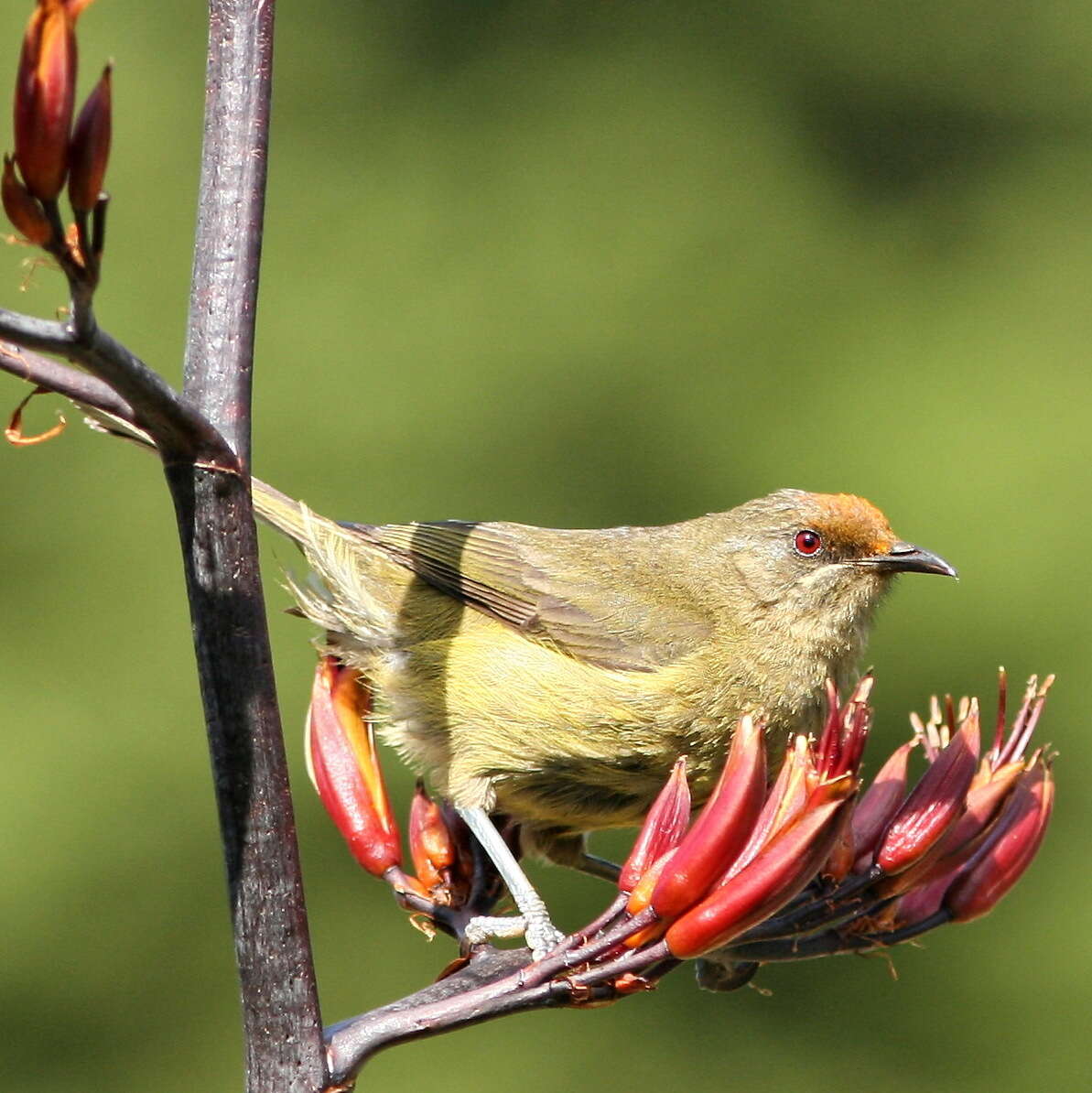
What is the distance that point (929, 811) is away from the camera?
7.56ft

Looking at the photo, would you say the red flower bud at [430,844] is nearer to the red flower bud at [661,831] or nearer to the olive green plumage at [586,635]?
the olive green plumage at [586,635]

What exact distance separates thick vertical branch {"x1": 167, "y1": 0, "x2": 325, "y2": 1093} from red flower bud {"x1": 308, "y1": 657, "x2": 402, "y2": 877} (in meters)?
0.57

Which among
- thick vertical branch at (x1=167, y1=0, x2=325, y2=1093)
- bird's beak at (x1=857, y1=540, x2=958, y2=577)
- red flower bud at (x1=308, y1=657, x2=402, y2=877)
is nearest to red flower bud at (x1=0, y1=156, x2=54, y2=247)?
thick vertical branch at (x1=167, y1=0, x2=325, y2=1093)

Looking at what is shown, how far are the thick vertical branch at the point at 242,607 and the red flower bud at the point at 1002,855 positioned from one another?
3.61 ft

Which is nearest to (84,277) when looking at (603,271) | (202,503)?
(202,503)

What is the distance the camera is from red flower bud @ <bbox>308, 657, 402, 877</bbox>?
8.00 ft

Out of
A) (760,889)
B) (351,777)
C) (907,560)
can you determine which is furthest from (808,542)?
(760,889)

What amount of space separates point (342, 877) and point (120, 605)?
5.45ft

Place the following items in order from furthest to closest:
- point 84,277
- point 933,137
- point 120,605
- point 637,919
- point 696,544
Result: point 933,137, point 120,605, point 696,544, point 637,919, point 84,277

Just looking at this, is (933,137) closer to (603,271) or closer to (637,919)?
(603,271)

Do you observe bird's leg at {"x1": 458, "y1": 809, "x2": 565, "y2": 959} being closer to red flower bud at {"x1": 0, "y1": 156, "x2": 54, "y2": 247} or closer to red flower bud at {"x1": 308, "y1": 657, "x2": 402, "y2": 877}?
red flower bud at {"x1": 308, "y1": 657, "x2": 402, "y2": 877}

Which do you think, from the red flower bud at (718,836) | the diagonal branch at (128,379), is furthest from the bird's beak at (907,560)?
the diagonal branch at (128,379)

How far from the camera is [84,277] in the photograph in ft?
4.83

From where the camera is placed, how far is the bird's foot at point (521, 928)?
2496mm
